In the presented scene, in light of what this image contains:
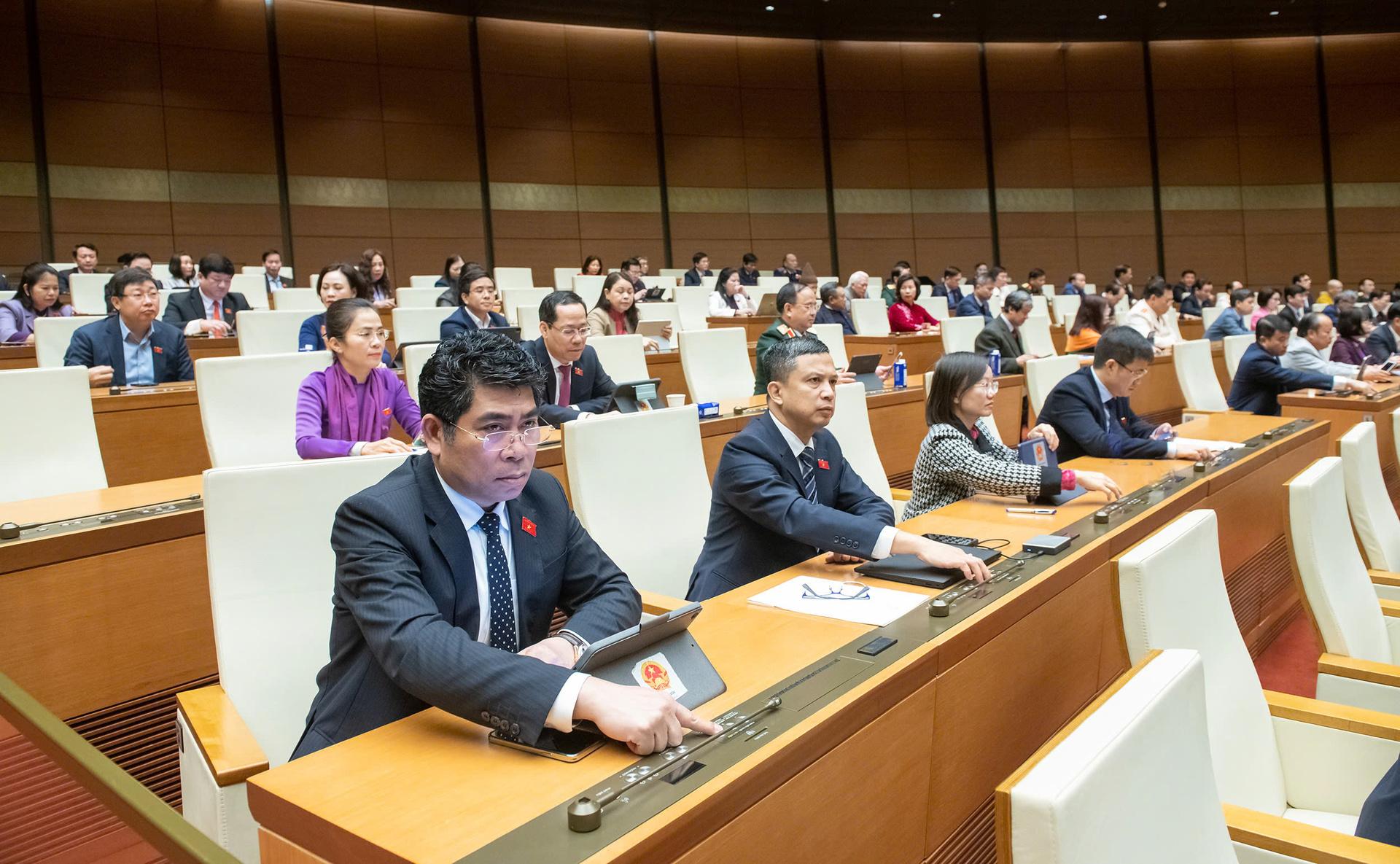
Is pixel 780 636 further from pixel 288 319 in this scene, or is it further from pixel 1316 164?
pixel 1316 164

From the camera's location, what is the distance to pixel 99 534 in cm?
218

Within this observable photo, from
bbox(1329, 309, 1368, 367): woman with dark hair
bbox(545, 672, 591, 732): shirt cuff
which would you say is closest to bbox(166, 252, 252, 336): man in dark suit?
bbox(545, 672, 591, 732): shirt cuff

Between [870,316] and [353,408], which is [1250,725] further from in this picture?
[870,316]

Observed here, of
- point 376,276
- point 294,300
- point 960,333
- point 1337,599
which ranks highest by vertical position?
point 376,276

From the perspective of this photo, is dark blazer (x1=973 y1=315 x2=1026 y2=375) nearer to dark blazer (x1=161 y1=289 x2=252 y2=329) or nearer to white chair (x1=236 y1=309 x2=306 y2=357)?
white chair (x1=236 y1=309 x2=306 y2=357)

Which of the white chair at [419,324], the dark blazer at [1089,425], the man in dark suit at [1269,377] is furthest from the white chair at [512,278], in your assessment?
the dark blazer at [1089,425]

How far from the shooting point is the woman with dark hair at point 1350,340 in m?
6.24

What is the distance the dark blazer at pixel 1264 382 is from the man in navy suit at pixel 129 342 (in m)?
5.16

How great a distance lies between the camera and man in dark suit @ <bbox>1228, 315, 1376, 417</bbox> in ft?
16.1

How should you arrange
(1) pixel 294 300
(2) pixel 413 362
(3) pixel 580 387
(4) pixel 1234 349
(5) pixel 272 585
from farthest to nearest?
(1) pixel 294 300 < (4) pixel 1234 349 < (3) pixel 580 387 < (2) pixel 413 362 < (5) pixel 272 585

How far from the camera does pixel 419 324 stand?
5543mm

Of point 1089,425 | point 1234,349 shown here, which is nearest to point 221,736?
point 1089,425

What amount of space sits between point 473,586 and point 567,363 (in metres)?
2.54

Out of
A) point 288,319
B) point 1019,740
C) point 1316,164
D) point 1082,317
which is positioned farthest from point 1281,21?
point 1019,740
